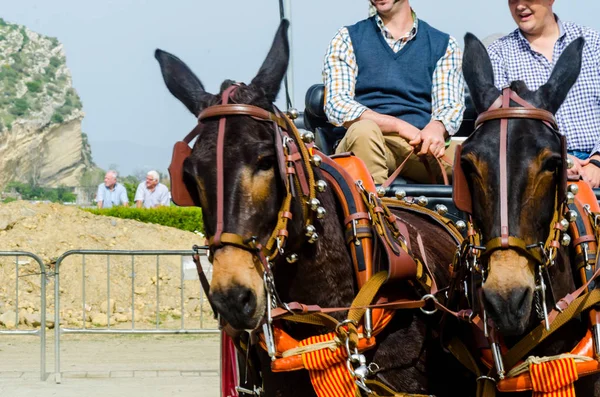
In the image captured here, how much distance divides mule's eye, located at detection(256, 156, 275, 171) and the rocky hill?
2375 inches

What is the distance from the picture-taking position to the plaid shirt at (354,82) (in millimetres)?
5523

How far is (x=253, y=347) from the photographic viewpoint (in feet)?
14.6

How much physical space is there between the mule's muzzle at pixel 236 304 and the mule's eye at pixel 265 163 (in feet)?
1.55

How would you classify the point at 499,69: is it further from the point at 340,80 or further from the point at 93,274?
the point at 93,274

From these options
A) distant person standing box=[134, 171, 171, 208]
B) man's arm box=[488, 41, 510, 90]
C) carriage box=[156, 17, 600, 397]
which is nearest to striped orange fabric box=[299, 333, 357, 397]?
carriage box=[156, 17, 600, 397]

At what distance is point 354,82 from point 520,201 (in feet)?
6.67

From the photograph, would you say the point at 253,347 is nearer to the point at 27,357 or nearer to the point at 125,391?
the point at 125,391

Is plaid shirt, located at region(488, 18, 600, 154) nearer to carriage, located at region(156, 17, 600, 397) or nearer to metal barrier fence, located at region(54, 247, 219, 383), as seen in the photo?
carriage, located at region(156, 17, 600, 397)

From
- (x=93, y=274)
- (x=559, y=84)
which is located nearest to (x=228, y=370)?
(x=559, y=84)

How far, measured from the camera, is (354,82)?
18.7 feet

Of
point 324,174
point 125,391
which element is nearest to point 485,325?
point 324,174

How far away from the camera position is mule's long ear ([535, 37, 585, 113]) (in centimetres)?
415

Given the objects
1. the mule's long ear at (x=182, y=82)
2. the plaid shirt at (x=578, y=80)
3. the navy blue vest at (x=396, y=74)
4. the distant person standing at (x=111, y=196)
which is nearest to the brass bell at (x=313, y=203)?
the mule's long ear at (x=182, y=82)

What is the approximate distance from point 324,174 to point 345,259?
401 mm
